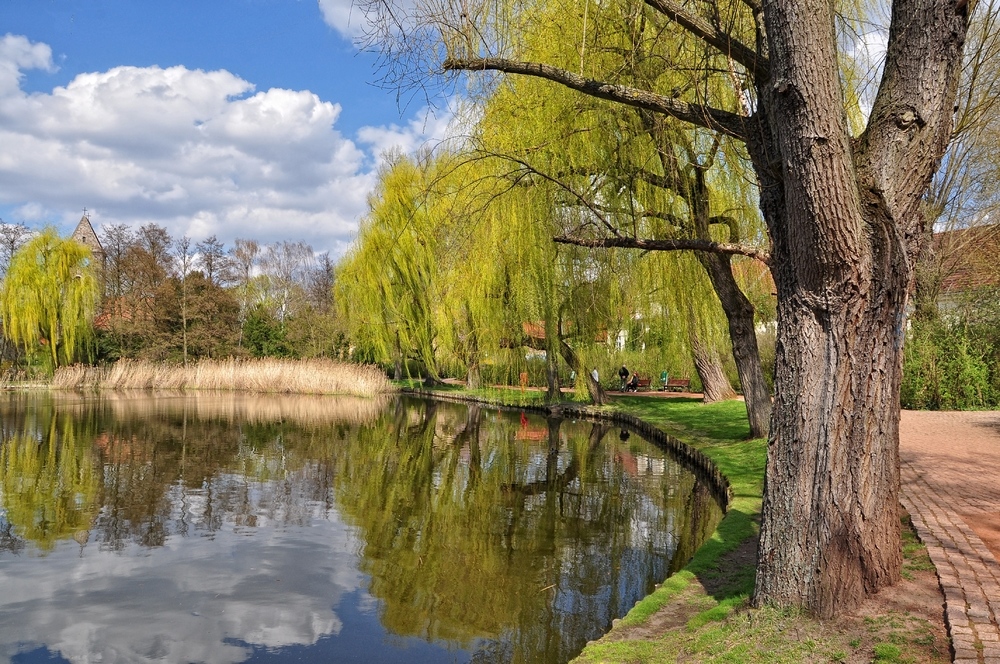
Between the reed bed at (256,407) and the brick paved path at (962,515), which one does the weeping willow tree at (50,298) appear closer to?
the reed bed at (256,407)

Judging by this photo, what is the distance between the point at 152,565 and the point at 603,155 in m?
8.68

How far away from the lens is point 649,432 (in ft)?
53.7

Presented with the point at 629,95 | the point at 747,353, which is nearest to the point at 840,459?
the point at 629,95

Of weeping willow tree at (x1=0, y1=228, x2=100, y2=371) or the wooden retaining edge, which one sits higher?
weeping willow tree at (x1=0, y1=228, x2=100, y2=371)

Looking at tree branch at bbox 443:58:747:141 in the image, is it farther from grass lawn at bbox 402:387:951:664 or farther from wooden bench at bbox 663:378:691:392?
wooden bench at bbox 663:378:691:392

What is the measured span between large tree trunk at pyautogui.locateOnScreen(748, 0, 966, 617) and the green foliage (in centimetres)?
1283

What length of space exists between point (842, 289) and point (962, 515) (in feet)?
10.9

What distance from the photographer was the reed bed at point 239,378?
27938 mm

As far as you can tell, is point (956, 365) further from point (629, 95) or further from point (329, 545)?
point (329, 545)

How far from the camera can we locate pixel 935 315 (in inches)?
723

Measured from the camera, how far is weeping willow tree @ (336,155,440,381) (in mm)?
27875

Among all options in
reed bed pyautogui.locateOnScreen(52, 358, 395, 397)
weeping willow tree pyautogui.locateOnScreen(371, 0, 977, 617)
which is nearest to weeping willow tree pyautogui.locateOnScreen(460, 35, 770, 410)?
weeping willow tree pyautogui.locateOnScreen(371, 0, 977, 617)

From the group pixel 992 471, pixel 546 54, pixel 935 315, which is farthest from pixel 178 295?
pixel 992 471

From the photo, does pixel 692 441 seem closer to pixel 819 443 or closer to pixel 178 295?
pixel 819 443
